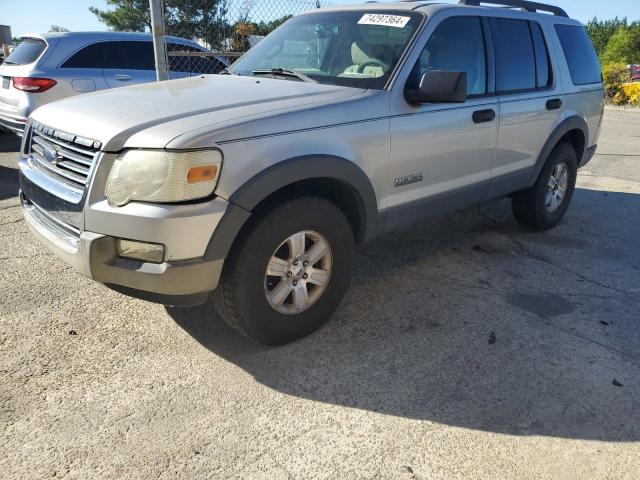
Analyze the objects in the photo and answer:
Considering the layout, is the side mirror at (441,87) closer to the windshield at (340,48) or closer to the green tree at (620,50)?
the windshield at (340,48)

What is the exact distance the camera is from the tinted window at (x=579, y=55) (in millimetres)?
5055

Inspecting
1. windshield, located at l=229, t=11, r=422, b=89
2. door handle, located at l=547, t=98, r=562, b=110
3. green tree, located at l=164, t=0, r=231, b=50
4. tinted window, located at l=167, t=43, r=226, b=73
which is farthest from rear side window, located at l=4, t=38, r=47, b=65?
door handle, located at l=547, t=98, r=562, b=110

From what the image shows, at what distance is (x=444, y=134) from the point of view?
3637 millimetres

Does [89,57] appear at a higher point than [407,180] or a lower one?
higher

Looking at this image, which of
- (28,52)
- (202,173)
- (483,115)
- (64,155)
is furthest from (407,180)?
(28,52)

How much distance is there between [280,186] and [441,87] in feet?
3.93

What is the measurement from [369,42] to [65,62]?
5102 millimetres

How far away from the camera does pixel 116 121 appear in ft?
8.63

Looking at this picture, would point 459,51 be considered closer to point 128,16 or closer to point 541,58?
point 541,58

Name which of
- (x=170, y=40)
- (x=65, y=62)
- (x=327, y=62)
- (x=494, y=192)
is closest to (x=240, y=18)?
(x=170, y=40)

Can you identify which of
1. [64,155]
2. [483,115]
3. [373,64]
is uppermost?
[373,64]

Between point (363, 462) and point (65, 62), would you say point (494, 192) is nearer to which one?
point (363, 462)

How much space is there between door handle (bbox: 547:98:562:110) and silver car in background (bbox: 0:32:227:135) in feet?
17.1

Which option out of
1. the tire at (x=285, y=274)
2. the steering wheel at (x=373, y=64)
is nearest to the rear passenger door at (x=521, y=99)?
the steering wheel at (x=373, y=64)
